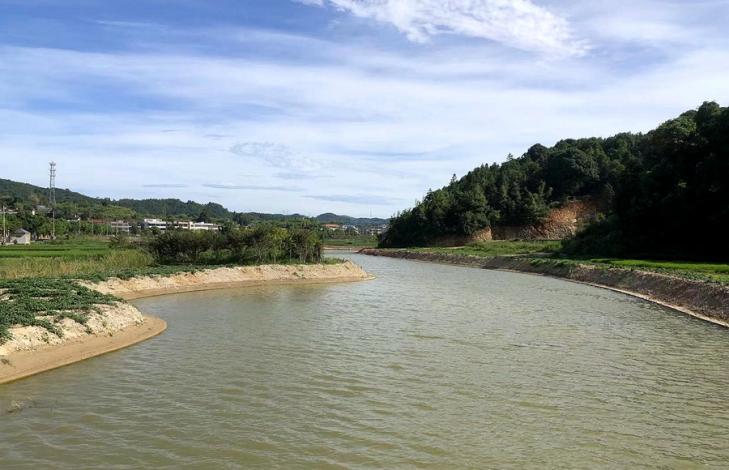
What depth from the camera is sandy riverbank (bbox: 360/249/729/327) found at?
80.6 feet

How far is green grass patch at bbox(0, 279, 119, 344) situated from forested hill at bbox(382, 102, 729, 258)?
132 feet

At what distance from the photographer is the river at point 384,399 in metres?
8.86

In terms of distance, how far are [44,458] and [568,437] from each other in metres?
8.46

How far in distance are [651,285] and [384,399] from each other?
87.6 ft

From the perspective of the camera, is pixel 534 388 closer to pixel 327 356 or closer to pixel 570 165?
pixel 327 356

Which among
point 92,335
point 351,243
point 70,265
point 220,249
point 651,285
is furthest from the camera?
point 351,243

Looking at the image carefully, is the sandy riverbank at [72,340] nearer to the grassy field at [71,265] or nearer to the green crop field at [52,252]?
the grassy field at [71,265]

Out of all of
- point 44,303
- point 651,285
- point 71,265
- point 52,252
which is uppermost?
point 52,252

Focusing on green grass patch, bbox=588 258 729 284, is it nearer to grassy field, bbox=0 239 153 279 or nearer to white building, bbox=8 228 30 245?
grassy field, bbox=0 239 153 279

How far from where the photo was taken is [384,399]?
11688 millimetres

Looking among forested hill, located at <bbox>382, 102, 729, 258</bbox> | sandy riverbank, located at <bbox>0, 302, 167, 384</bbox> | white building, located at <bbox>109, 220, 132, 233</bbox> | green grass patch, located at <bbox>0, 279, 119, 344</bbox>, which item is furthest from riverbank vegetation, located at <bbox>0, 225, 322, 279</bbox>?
white building, located at <bbox>109, 220, 132, 233</bbox>

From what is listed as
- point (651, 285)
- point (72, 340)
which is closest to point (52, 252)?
point (72, 340)

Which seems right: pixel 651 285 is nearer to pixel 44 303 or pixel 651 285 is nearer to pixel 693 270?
pixel 693 270

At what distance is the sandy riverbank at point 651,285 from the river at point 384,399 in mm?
4089
